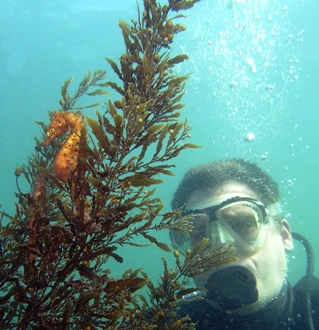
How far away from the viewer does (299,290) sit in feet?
14.6

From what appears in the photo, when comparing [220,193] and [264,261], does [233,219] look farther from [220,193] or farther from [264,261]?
[264,261]

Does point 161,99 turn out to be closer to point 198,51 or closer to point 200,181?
point 200,181

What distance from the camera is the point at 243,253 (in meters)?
3.93

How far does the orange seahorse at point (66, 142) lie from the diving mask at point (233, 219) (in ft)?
9.09

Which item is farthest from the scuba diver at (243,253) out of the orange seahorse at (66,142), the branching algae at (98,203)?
the orange seahorse at (66,142)

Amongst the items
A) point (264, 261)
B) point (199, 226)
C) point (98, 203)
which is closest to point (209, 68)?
point (199, 226)

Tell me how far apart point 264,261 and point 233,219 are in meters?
0.78

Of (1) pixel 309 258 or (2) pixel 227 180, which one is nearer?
(2) pixel 227 180

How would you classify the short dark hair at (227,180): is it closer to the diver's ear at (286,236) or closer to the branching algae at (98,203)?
the diver's ear at (286,236)

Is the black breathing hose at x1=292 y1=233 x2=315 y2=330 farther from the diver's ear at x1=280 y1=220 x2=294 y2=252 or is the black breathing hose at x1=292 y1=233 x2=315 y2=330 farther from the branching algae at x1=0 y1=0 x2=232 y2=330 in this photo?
the branching algae at x1=0 y1=0 x2=232 y2=330

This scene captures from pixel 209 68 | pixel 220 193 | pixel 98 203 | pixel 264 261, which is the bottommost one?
pixel 264 261

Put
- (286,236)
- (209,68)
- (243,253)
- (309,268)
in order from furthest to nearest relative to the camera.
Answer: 1. (209,68)
2. (309,268)
3. (286,236)
4. (243,253)

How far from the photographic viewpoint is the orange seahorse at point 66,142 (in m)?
1.75

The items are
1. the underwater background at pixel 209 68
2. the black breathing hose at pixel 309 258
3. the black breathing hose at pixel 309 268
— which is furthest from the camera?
the underwater background at pixel 209 68
